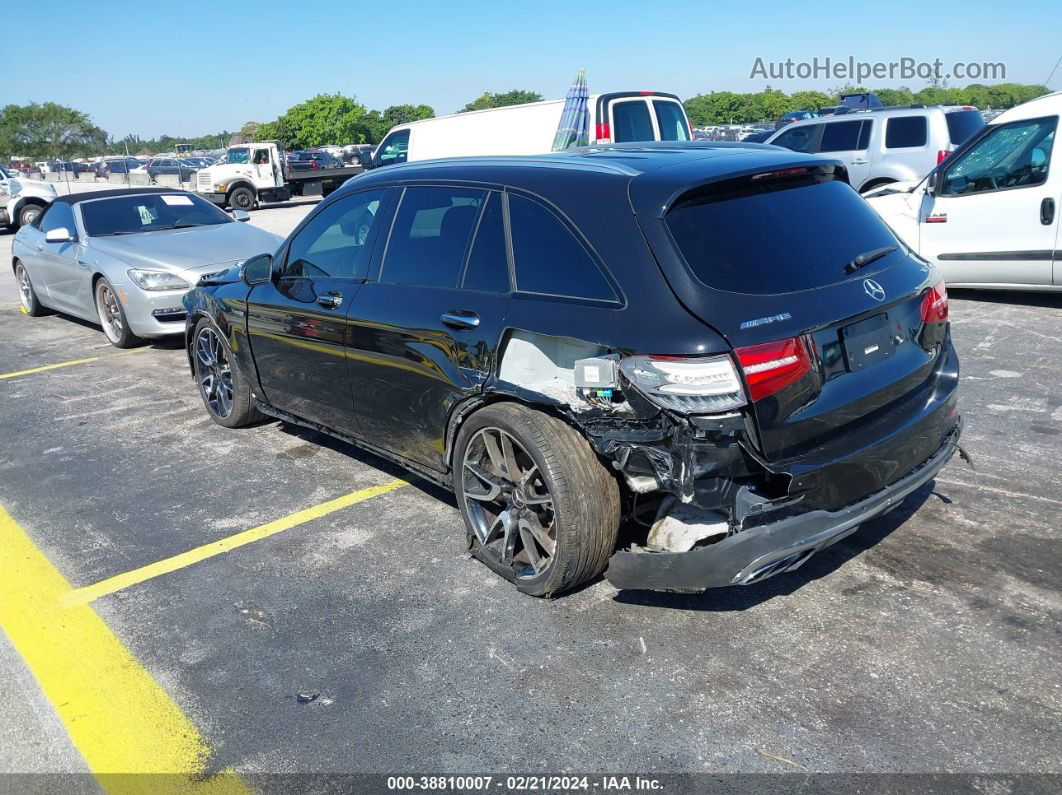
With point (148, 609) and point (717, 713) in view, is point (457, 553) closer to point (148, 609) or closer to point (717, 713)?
point (148, 609)

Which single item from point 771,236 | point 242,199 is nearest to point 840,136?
point 771,236

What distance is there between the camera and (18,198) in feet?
76.4

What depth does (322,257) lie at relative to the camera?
4.81m

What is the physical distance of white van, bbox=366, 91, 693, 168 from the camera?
1334 centimetres

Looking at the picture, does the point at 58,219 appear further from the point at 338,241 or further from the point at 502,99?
the point at 502,99

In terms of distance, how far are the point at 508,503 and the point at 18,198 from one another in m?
24.4

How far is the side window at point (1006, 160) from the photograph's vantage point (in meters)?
7.87

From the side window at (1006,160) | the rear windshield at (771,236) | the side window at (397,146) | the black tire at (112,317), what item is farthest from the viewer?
the side window at (397,146)

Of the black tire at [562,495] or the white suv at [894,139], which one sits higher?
the white suv at [894,139]

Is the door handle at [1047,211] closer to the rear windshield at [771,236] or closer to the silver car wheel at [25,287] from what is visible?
the rear windshield at [771,236]

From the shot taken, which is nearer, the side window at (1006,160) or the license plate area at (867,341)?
the license plate area at (867,341)

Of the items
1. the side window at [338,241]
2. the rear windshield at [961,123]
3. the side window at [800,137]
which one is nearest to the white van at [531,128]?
the side window at [800,137]

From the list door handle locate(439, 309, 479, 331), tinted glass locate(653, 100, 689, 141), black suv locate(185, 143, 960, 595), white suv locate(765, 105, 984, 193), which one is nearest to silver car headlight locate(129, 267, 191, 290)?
black suv locate(185, 143, 960, 595)

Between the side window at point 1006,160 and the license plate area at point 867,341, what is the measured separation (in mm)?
5711
